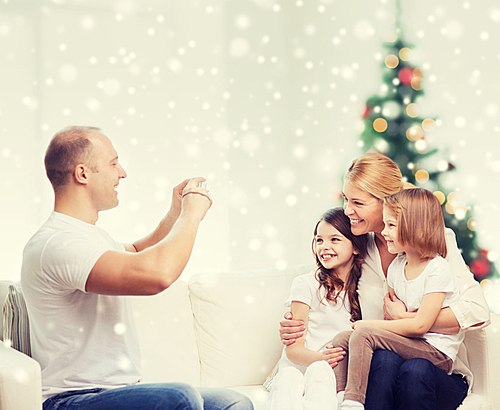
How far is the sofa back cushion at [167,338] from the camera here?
6.04ft

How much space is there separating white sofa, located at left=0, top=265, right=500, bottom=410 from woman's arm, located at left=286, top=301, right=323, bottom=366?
0.22 metres

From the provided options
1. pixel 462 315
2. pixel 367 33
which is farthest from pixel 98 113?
pixel 462 315

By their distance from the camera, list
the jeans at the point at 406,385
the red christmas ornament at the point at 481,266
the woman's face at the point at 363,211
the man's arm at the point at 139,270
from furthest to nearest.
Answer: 1. the red christmas ornament at the point at 481,266
2. the woman's face at the point at 363,211
3. the jeans at the point at 406,385
4. the man's arm at the point at 139,270

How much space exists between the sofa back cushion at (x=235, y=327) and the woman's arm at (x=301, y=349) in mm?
278

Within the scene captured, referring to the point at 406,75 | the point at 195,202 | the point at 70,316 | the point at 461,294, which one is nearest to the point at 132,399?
the point at 70,316

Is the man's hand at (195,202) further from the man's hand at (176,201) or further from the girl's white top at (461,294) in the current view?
the girl's white top at (461,294)

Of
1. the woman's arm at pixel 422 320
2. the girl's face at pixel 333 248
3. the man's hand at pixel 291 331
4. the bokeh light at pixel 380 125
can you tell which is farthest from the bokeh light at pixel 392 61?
the man's hand at pixel 291 331

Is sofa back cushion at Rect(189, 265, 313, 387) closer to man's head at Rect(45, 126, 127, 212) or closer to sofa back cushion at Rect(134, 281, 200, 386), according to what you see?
sofa back cushion at Rect(134, 281, 200, 386)

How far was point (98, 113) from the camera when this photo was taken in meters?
2.88

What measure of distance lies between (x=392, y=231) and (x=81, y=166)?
0.99 metres

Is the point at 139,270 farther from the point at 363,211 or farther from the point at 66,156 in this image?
the point at 363,211

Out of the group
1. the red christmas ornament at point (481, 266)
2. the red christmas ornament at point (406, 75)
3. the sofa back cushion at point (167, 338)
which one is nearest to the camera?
the sofa back cushion at point (167, 338)

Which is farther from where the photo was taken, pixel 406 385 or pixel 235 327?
pixel 235 327

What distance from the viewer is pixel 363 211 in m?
1.73
